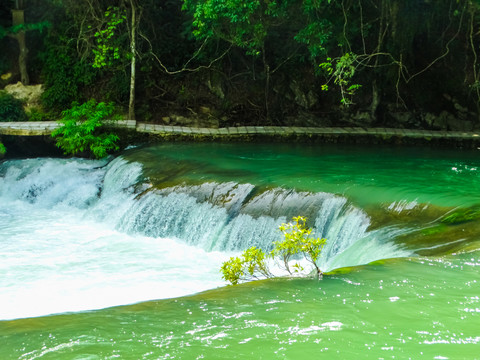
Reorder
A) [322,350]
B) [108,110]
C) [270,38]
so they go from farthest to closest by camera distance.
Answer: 1. [270,38]
2. [108,110]
3. [322,350]

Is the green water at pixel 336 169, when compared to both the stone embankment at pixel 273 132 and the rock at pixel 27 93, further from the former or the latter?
the rock at pixel 27 93

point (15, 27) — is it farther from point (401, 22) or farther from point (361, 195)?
point (361, 195)

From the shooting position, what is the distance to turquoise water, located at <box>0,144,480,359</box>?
4.26 meters

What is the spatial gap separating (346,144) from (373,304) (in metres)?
8.33

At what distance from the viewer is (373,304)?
4789mm

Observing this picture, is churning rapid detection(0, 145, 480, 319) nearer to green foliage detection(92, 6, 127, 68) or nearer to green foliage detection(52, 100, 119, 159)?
green foliage detection(52, 100, 119, 159)

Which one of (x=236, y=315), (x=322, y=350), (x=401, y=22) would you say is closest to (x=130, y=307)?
(x=236, y=315)

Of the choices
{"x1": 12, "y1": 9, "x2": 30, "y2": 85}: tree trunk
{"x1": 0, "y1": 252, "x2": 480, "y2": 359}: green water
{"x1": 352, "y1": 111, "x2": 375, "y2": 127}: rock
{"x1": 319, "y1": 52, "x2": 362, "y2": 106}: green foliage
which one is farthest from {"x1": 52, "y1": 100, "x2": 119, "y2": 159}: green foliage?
{"x1": 0, "y1": 252, "x2": 480, "y2": 359}: green water

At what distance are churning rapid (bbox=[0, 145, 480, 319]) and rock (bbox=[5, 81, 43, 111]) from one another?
10.2 ft

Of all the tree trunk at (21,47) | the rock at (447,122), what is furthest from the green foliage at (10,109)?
the rock at (447,122)

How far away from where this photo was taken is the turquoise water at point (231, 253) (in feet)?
14.0

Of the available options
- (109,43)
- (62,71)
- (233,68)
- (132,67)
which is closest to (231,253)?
(132,67)

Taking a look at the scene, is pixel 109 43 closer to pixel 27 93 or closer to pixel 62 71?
pixel 62 71

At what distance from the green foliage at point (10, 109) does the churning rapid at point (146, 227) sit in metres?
2.46
